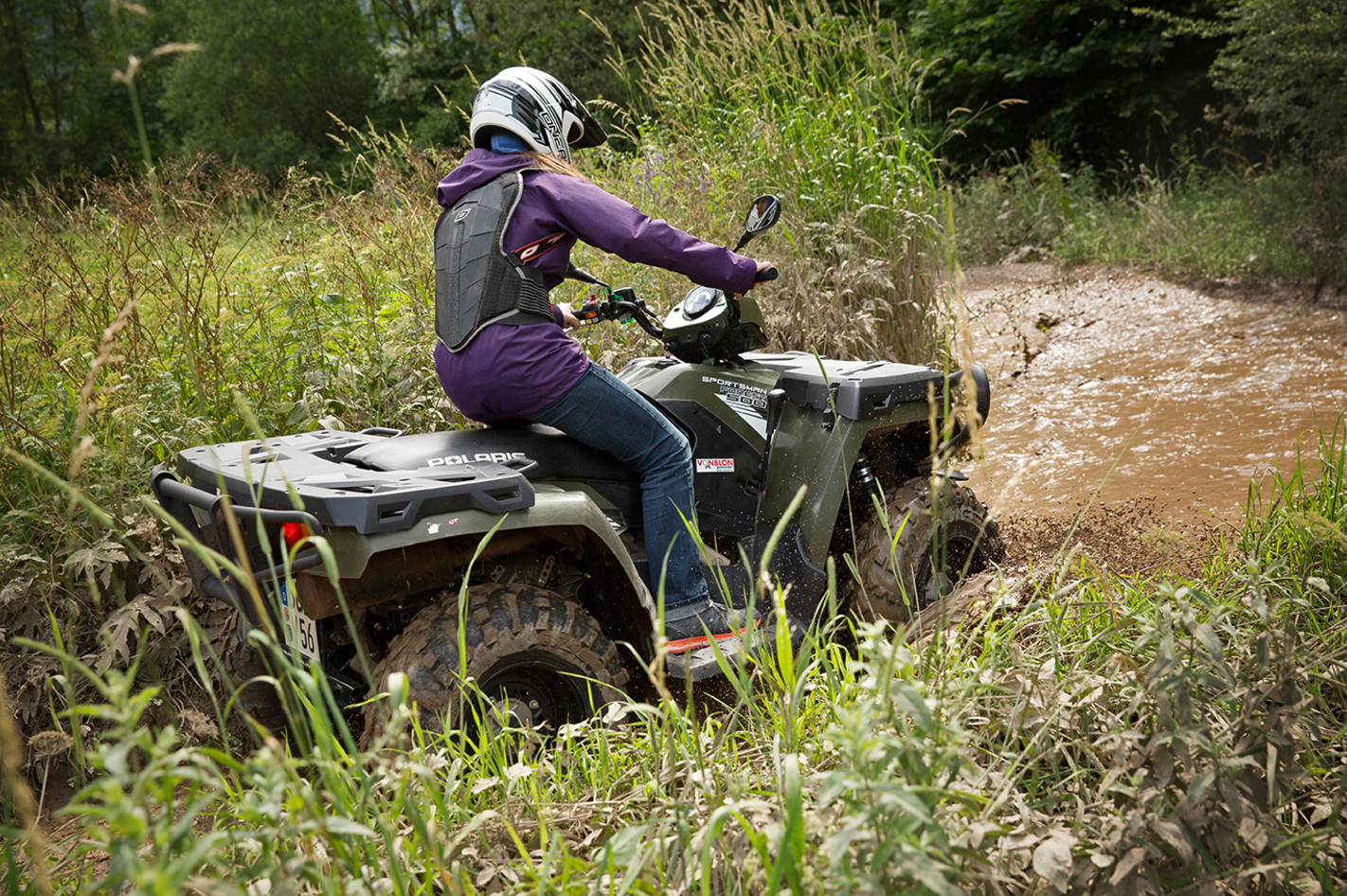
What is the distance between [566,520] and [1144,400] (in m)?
4.87

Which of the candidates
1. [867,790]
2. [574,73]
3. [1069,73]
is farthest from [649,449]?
[574,73]

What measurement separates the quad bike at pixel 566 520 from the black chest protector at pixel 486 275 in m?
0.33

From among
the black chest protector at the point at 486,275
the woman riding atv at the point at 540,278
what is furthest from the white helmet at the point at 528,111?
the black chest protector at the point at 486,275

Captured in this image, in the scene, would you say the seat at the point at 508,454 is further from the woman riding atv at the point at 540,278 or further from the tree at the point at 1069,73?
the tree at the point at 1069,73

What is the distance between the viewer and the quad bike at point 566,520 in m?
2.12

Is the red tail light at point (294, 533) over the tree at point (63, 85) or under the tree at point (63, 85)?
under

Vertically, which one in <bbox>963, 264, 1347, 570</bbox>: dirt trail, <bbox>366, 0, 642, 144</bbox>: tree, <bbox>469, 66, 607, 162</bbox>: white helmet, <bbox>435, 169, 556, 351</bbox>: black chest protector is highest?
<bbox>366, 0, 642, 144</bbox>: tree

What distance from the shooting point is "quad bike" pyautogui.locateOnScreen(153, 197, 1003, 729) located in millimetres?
2125

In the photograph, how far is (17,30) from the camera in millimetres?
27391

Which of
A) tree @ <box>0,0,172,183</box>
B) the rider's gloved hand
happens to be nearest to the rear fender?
the rider's gloved hand

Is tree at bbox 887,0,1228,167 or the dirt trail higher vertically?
tree at bbox 887,0,1228,167

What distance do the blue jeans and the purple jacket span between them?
0.24ft

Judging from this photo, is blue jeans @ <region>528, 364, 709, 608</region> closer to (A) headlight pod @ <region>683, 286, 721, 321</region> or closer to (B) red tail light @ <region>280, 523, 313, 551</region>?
(A) headlight pod @ <region>683, 286, 721, 321</region>

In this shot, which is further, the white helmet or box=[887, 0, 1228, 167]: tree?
box=[887, 0, 1228, 167]: tree
